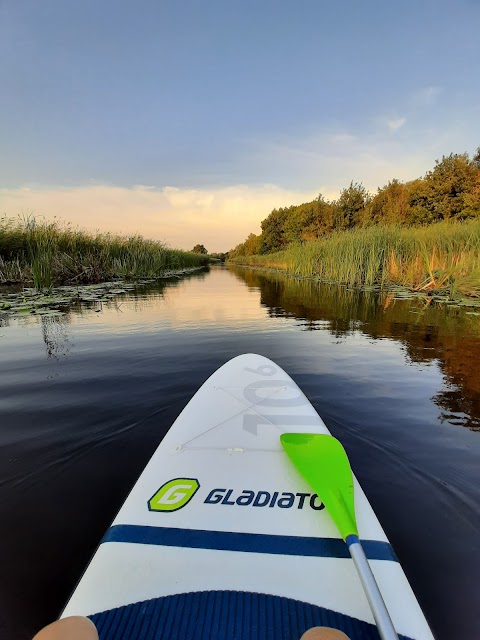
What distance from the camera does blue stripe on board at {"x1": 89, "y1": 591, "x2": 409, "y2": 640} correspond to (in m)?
0.85

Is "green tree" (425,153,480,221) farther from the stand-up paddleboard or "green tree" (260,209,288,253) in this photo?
the stand-up paddleboard

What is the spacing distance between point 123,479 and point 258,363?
4.75 feet

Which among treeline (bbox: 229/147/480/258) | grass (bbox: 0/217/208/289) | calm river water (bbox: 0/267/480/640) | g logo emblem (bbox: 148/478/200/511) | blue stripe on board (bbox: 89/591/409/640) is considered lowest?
calm river water (bbox: 0/267/480/640)

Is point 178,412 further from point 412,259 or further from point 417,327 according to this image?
point 412,259

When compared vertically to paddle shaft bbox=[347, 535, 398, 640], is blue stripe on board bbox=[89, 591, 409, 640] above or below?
below

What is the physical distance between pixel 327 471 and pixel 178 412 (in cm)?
154

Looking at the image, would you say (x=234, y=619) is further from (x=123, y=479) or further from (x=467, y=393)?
(x=467, y=393)

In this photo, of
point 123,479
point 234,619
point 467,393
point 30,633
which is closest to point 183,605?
point 234,619

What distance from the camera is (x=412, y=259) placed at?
1059 centimetres

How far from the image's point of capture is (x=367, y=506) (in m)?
1.33

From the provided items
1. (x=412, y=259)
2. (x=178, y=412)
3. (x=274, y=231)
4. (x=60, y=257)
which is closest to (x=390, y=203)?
(x=412, y=259)

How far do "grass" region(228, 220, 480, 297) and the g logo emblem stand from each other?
8.89 m

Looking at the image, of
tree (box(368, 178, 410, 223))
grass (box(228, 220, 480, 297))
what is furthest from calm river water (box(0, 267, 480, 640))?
tree (box(368, 178, 410, 223))

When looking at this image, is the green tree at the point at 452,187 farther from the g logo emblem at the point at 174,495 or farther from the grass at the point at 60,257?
the g logo emblem at the point at 174,495
